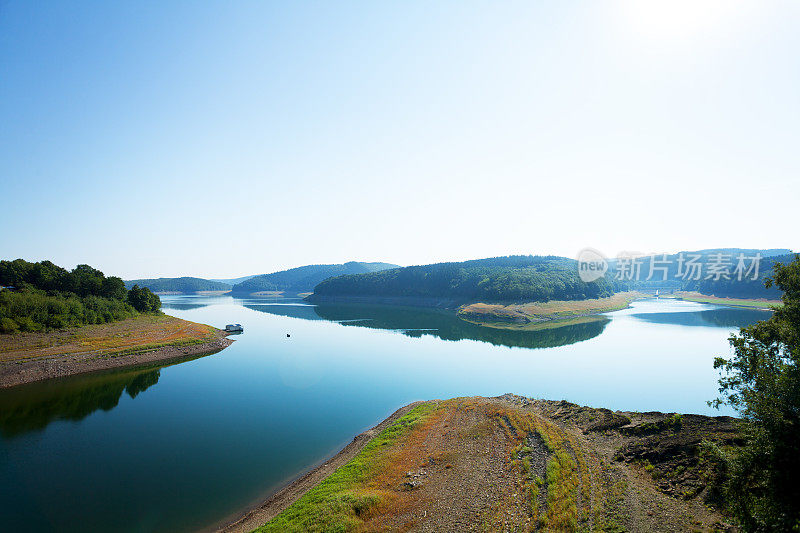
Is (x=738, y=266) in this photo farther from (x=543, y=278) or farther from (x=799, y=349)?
(x=799, y=349)

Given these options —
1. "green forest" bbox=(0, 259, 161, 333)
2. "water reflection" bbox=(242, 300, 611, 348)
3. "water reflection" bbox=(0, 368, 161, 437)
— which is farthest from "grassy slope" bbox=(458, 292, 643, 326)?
"green forest" bbox=(0, 259, 161, 333)

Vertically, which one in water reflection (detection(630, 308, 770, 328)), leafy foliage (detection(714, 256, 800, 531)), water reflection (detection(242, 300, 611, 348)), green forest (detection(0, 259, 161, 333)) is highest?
green forest (detection(0, 259, 161, 333))

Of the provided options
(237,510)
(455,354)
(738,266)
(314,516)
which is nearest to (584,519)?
(314,516)

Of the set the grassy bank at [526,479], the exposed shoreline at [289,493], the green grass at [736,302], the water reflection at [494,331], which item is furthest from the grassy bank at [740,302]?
the exposed shoreline at [289,493]

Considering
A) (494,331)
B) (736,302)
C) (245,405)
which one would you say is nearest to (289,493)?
(245,405)

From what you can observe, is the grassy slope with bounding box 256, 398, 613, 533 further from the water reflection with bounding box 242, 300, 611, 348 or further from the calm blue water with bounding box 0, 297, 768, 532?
the water reflection with bounding box 242, 300, 611, 348

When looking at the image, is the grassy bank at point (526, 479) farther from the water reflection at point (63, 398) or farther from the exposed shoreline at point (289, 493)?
the water reflection at point (63, 398)

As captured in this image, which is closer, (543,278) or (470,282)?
(543,278)
